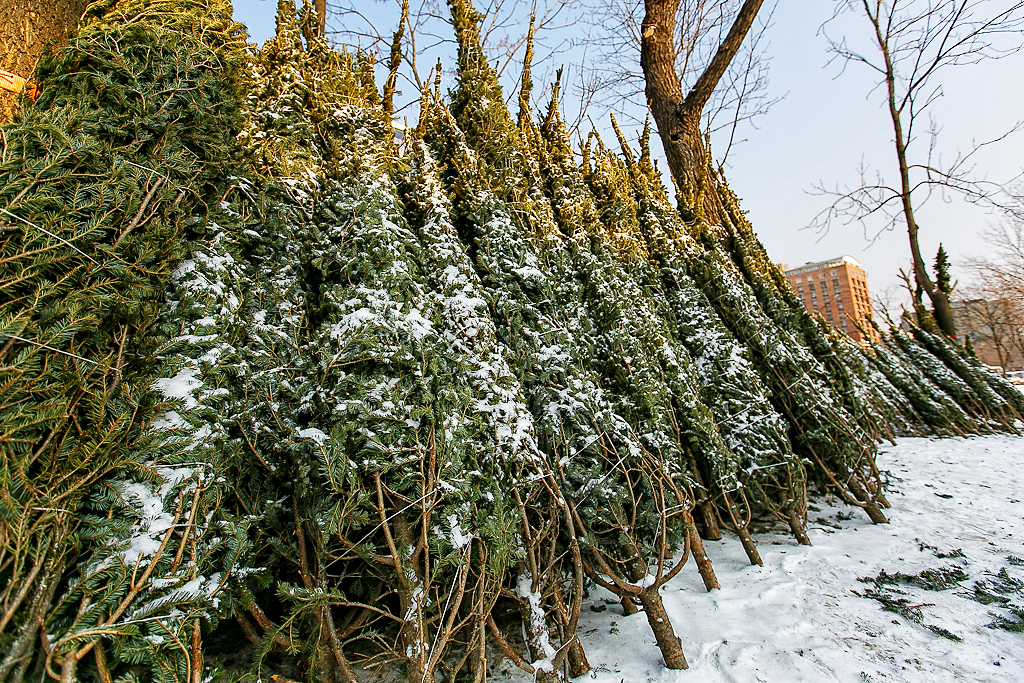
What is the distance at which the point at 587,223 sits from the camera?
158 inches

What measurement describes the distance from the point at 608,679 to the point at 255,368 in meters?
2.39

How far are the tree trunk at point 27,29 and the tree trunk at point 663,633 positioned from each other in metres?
4.71

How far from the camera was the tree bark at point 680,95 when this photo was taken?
6855 mm

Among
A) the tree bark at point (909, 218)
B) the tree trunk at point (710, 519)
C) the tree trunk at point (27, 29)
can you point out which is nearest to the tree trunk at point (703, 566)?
the tree trunk at point (710, 519)

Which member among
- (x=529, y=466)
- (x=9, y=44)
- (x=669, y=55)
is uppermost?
(x=669, y=55)

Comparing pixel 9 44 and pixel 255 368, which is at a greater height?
pixel 9 44

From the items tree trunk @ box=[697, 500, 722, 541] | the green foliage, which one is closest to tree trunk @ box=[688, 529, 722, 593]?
tree trunk @ box=[697, 500, 722, 541]

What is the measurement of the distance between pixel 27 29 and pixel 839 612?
6.17 m

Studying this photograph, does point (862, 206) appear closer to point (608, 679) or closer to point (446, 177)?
point (446, 177)

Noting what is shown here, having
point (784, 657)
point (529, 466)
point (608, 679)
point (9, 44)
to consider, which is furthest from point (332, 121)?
point (784, 657)

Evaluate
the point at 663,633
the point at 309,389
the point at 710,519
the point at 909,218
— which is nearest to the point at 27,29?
the point at 309,389

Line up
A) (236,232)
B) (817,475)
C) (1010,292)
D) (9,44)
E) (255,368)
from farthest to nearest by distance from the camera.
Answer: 1. (1010,292)
2. (817,475)
3. (9,44)
4. (236,232)
5. (255,368)

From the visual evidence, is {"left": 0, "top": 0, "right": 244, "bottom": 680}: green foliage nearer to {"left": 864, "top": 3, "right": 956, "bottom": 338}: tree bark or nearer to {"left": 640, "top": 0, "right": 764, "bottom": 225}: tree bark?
{"left": 640, "top": 0, "right": 764, "bottom": 225}: tree bark

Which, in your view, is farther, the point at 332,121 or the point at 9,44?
the point at 332,121
